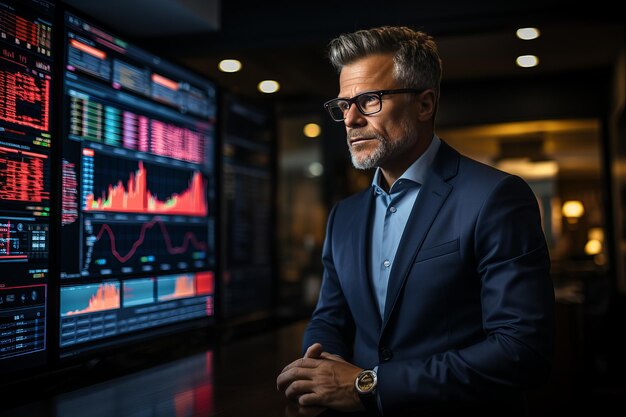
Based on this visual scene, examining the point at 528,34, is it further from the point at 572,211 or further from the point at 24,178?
the point at 572,211

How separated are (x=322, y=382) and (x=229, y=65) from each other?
13.0 ft

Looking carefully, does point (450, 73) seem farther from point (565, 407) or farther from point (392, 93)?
point (392, 93)

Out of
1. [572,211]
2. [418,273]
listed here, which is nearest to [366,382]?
[418,273]

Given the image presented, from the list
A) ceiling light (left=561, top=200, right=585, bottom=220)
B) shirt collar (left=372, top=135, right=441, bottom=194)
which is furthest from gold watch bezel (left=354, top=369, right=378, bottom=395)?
ceiling light (left=561, top=200, right=585, bottom=220)

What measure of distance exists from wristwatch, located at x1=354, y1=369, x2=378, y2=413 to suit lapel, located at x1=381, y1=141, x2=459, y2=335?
150 millimetres

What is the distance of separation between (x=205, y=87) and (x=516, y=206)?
1607 mm

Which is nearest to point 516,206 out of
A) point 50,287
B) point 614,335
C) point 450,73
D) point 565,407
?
point 50,287

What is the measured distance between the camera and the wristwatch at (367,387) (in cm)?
132

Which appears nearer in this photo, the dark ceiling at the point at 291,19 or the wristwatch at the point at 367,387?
the wristwatch at the point at 367,387

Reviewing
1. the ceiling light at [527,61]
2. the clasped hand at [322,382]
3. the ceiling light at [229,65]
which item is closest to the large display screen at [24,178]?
the clasped hand at [322,382]

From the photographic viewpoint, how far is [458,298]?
4.59ft

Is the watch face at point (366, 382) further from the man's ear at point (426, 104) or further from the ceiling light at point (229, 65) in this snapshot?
the ceiling light at point (229, 65)

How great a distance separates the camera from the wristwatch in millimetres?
1318

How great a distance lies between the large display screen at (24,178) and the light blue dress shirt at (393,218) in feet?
3.10
